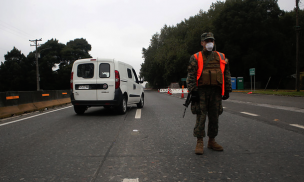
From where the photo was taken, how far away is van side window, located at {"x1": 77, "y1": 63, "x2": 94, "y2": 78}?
29.7 ft

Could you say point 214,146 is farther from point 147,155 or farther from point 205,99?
point 147,155

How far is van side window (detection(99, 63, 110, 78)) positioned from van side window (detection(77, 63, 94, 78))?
12.0 inches

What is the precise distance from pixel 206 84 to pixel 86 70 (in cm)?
597

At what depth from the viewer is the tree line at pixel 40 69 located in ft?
199

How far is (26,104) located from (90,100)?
389 cm

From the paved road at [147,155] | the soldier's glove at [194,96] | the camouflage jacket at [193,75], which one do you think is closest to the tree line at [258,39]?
the paved road at [147,155]

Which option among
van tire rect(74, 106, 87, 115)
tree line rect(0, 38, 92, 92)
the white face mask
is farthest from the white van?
tree line rect(0, 38, 92, 92)

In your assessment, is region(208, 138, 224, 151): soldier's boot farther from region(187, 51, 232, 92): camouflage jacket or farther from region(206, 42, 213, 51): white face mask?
region(206, 42, 213, 51): white face mask

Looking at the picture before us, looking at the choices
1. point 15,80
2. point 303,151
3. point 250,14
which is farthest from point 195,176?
point 15,80

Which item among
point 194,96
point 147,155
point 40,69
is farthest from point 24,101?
point 40,69

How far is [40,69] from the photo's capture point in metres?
62.6

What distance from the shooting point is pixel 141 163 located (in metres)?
3.66

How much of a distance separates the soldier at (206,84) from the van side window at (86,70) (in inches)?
220

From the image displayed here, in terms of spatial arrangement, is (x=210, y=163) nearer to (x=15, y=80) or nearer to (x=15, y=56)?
(x=15, y=80)
